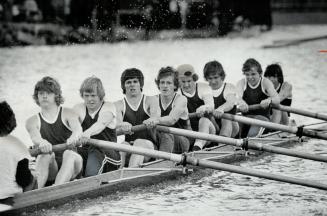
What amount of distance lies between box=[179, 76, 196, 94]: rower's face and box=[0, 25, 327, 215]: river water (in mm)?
1053

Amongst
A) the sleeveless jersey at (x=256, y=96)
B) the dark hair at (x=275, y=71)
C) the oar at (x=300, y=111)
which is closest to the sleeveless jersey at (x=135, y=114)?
the sleeveless jersey at (x=256, y=96)

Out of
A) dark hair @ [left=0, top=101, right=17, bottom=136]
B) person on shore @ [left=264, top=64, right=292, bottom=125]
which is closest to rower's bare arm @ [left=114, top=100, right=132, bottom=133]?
dark hair @ [left=0, top=101, right=17, bottom=136]

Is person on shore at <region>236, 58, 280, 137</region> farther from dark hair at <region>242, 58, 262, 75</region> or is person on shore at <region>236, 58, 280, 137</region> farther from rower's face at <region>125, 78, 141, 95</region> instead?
rower's face at <region>125, 78, 141, 95</region>

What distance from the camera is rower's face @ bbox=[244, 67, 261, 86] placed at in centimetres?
838

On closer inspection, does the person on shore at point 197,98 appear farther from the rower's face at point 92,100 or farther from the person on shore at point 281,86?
the rower's face at point 92,100

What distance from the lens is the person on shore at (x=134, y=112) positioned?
6578mm

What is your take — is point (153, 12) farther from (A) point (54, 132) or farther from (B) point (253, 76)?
(A) point (54, 132)

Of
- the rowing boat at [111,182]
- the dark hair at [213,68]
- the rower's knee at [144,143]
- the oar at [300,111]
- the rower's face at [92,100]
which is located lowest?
the rowing boat at [111,182]

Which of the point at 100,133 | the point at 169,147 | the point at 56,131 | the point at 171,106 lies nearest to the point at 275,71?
the point at 171,106

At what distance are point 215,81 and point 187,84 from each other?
52 cm

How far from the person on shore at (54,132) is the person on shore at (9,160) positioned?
54 centimetres

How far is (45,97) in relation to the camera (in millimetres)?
5820

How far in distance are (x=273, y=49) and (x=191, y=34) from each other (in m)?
6.08

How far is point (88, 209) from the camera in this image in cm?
561
